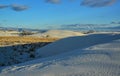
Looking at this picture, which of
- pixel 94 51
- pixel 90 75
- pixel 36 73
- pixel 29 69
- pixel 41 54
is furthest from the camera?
pixel 41 54

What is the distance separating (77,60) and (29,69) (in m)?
1.62

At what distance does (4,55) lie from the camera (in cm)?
2197

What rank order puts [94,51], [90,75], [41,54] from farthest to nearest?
[41,54], [94,51], [90,75]

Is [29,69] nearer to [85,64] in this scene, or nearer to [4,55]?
[85,64]

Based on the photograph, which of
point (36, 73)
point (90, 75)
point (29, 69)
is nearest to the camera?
point (90, 75)

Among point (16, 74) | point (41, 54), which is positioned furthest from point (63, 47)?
point (16, 74)

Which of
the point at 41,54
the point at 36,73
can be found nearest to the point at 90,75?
the point at 36,73

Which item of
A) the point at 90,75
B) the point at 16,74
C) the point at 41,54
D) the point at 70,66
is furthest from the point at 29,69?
the point at 41,54

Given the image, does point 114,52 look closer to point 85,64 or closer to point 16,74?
point 85,64

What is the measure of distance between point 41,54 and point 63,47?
161cm

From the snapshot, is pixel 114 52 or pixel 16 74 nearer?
pixel 16 74

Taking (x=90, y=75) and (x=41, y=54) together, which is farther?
(x=41, y=54)

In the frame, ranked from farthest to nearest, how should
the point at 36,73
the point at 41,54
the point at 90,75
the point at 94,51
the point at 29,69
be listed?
the point at 41,54, the point at 94,51, the point at 29,69, the point at 36,73, the point at 90,75

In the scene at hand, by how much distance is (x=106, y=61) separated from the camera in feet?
32.9
